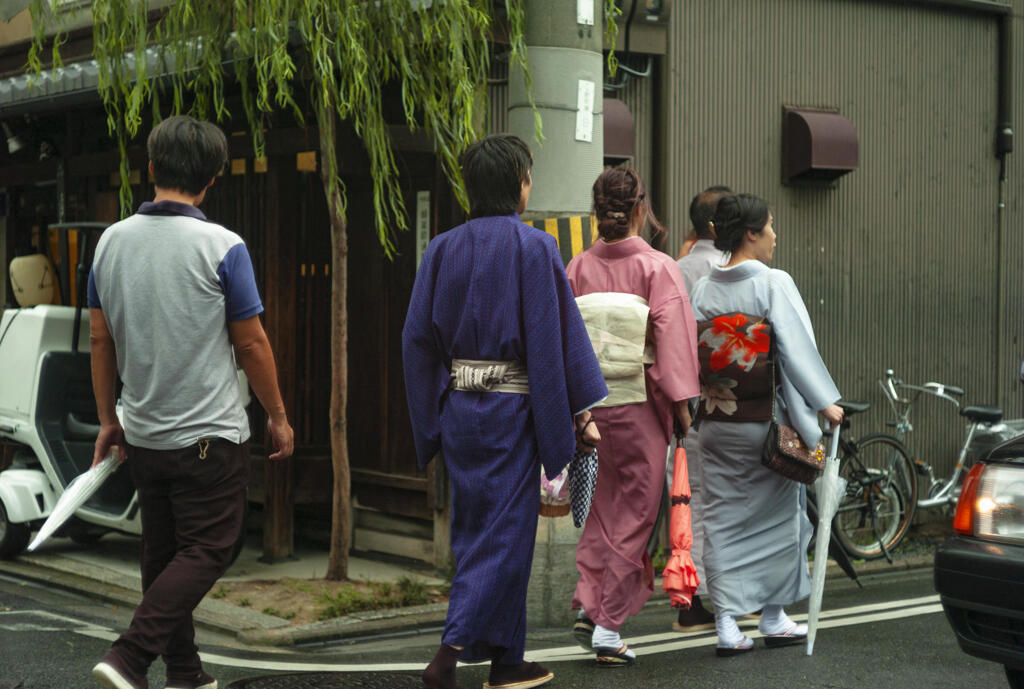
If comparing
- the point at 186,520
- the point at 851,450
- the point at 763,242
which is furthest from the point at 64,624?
the point at 851,450

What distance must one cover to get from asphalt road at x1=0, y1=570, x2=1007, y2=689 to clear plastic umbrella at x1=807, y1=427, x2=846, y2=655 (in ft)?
0.57

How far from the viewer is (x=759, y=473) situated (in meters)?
6.04

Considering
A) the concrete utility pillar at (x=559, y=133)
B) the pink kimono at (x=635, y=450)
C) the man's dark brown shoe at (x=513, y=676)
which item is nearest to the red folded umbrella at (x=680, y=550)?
the pink kimono at (x=635, y=450)

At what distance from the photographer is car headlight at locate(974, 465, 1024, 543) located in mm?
4188

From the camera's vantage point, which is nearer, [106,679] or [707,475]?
[106,679]

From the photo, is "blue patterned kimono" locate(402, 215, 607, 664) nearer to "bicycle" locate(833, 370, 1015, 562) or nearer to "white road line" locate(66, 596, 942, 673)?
"white road line" locate(66, 596, 942, 673)

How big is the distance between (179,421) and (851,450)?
5.53 m

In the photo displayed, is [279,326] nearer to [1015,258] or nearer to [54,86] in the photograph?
[54,86]

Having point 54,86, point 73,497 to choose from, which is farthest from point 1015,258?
point 73,497

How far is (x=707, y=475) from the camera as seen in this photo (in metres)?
6.17

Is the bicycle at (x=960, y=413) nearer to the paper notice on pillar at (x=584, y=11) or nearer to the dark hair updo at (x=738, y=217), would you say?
the dark hair updo at (x=738, y=217)

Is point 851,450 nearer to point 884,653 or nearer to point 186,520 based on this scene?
point 884,653

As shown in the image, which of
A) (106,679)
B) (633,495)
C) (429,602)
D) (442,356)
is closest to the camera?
(106,679)

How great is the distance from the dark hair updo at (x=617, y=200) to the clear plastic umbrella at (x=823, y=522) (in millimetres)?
1328
